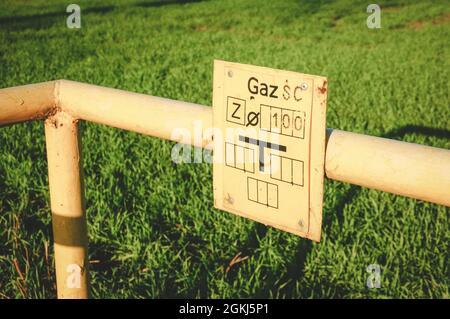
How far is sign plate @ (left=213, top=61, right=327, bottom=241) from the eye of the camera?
2.81ft

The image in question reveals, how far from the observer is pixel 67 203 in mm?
1169

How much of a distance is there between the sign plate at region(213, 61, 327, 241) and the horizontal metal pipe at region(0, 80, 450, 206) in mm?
32

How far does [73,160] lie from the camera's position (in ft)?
3.78

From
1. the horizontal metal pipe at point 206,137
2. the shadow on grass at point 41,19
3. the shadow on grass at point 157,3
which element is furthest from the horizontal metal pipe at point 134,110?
the shadow on grass at point 157,3

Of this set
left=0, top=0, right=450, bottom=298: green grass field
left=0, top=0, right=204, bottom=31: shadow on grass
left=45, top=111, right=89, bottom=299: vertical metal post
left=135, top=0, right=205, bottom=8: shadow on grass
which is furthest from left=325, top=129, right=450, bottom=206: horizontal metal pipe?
left=135, top=0, right=205, bottom=8: shadow on grass

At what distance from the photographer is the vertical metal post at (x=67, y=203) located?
3.72 feet

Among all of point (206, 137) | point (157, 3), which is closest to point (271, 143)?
point (206, 137)

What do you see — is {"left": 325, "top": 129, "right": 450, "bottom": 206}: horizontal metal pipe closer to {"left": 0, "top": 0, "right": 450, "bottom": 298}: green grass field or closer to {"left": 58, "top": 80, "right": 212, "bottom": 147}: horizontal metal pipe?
{"left": 58, "top": 80, "right": 212, "bottom": 147}: horizontal metal pipe

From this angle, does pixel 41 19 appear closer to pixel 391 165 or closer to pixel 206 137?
pixel 206 137

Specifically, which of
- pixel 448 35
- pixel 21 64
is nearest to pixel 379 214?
pixel 21 64

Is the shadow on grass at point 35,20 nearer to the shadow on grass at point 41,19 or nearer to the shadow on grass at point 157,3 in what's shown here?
the shadow on grass at point 41,19

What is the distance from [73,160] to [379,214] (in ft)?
5.65

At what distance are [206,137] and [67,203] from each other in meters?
0.37
